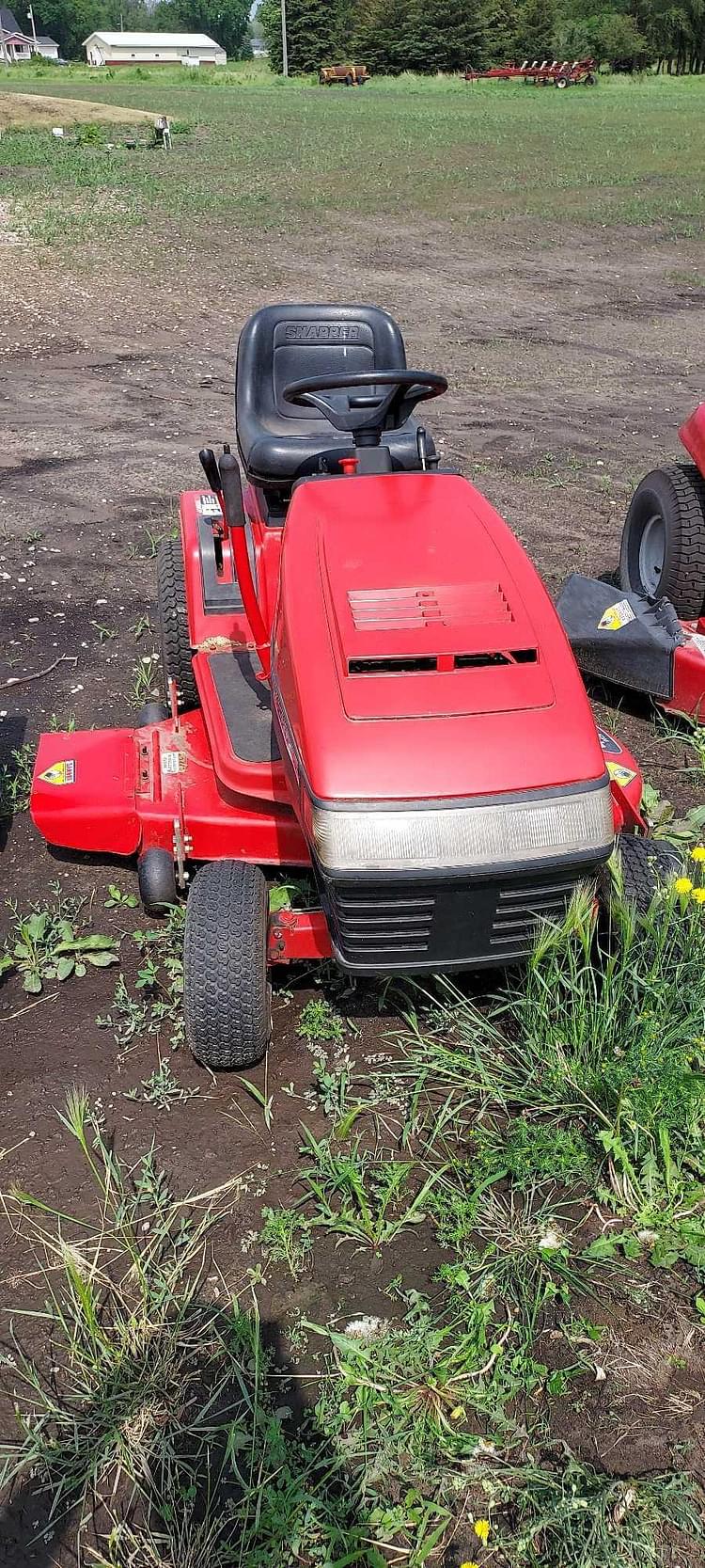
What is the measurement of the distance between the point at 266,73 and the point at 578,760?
55288 mm

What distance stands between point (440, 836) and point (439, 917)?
0.17 metres

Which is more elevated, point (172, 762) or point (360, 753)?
point (360, 753)

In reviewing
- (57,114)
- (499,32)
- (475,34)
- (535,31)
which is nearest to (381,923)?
(57,114)

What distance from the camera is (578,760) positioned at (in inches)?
82.4

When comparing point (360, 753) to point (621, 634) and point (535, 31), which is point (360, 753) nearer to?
point (621, 634)

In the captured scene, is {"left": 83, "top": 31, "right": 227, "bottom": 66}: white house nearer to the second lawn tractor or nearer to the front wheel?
the second lawn tractor

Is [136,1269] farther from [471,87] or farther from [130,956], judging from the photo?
[471,87]

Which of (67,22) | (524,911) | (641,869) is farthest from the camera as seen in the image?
(67,22)

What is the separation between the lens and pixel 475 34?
42.1 metres

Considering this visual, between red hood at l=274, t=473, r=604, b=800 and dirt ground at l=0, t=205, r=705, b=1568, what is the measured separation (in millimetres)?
841

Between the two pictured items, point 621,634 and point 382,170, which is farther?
point 382,170

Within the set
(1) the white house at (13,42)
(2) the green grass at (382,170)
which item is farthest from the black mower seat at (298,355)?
(1) the white house at (13,42)

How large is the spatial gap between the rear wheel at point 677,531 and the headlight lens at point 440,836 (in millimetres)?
2277

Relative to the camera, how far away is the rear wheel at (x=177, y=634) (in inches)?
145
